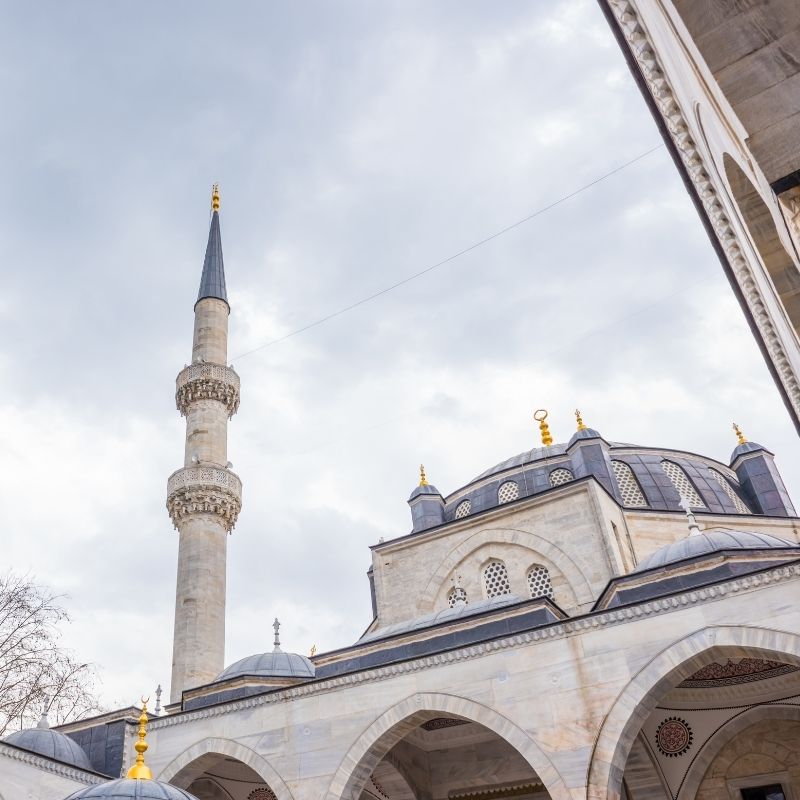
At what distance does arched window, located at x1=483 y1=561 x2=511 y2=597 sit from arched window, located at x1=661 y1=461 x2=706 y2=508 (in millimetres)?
4493

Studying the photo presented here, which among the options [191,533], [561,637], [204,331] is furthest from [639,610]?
[204,331]

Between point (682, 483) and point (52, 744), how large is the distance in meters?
13.2

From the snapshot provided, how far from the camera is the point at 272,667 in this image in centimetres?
1315

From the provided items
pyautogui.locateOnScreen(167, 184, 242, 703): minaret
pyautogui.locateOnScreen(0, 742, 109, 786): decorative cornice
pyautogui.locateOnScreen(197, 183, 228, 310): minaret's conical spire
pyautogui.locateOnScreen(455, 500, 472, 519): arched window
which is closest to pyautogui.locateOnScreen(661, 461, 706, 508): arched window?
pyautogui.locateOnScreen(455, 500, 472, 519): arched window

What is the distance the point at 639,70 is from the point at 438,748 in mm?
11004

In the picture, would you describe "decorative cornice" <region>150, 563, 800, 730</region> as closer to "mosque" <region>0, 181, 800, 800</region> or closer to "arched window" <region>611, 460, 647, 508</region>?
"mosque" <region>0, 181, 800, 800</region>

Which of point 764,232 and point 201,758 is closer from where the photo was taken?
point 764,232

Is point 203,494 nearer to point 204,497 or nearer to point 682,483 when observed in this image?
point 204,497

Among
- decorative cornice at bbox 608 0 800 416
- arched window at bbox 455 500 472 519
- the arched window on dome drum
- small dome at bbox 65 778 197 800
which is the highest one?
arched window at bbox 455 500 472 519

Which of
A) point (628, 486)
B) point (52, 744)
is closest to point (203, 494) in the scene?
point (52, 744)

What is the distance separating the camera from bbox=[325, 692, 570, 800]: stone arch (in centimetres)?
938

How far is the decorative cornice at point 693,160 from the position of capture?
153 inches

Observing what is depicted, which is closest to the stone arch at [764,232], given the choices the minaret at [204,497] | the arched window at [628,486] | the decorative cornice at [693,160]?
the decorative cornice at [693,160]

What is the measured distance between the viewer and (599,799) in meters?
8.25
